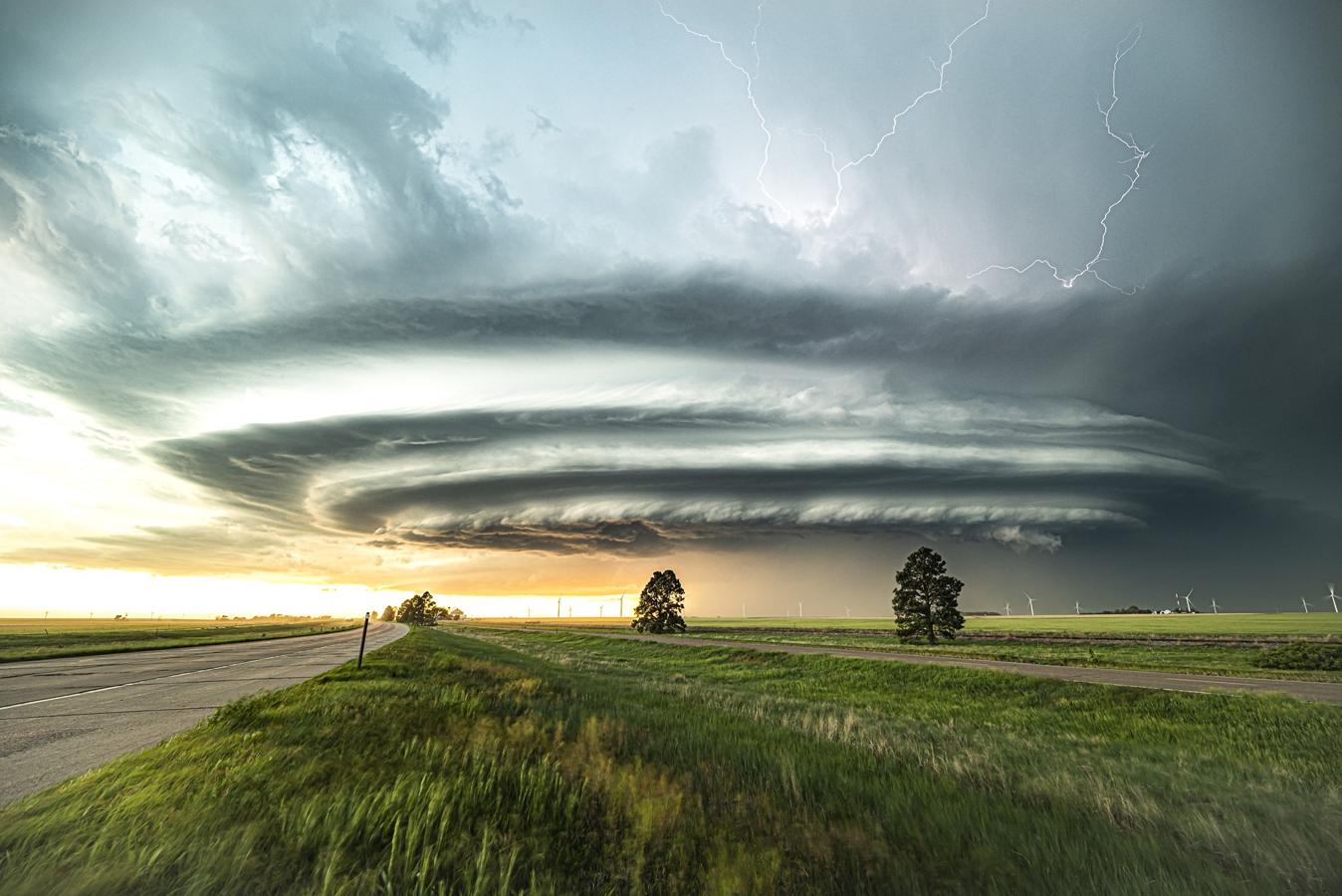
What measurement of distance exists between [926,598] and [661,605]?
181 feet

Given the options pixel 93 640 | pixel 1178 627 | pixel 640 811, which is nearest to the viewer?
pixel 640 811

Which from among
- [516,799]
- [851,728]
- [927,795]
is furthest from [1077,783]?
[516,799]

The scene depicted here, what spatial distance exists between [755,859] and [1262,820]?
6.46m

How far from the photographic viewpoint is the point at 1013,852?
5281mm

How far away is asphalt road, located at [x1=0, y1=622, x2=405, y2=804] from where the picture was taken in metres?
7.94

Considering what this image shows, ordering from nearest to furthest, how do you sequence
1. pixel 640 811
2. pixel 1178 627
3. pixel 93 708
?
pixel 640 811
pixel 93 708
pixel 1178 627

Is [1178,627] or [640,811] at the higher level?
[640,811]

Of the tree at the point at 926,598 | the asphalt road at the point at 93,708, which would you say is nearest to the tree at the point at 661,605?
the tree at the point at 926,598

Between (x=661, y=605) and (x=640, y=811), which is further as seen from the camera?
(x=661, y=605)

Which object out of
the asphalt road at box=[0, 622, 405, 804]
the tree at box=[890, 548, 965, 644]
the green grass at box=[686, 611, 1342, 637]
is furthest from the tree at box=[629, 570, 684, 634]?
the asphalt road at box=[0, 622, 405, 804]

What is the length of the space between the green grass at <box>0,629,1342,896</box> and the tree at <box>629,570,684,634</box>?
93698mm

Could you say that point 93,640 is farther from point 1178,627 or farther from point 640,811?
point 1178,627

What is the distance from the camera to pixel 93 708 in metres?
13.2

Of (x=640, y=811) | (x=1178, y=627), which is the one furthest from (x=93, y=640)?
(x=1178, y=627)
